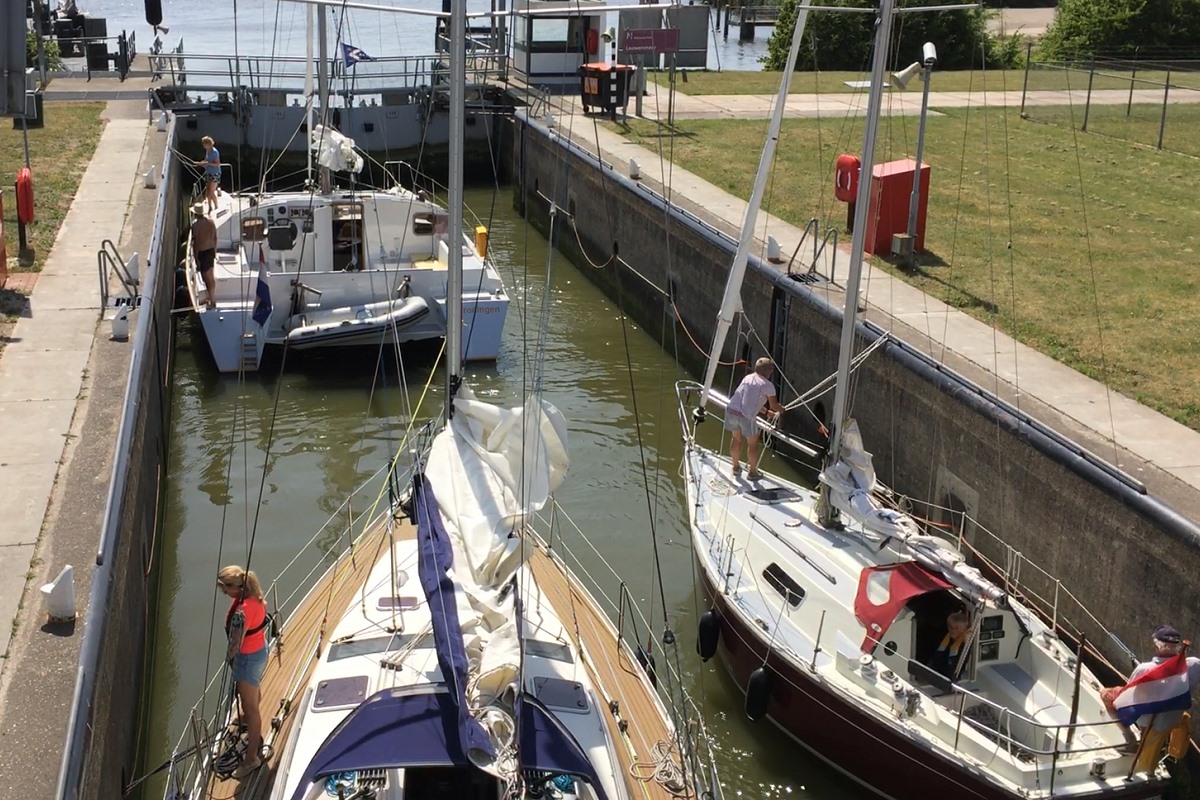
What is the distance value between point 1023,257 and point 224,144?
19.2 metres

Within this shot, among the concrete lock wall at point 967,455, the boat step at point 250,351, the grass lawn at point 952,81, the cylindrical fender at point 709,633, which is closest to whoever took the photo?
the concrete lock wall at point 967,455

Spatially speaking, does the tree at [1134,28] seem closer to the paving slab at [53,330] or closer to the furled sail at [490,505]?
the paving slab at [53,330]

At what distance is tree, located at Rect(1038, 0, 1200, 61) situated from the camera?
39812 mm

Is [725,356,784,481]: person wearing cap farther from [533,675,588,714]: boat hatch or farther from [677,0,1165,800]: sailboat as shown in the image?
[533,675,588,714]: boat hatch

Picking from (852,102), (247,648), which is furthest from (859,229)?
(852,102)

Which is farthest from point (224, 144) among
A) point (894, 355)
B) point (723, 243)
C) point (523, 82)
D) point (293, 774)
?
point (293, 774)

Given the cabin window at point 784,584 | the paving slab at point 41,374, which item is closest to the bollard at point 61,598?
the paving slab at point 41,374

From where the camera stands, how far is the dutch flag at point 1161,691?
8484 millimetres

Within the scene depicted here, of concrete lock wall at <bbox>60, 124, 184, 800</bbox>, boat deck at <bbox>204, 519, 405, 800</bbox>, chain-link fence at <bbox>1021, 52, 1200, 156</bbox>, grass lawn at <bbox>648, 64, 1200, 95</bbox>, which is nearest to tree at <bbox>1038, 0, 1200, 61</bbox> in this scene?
chain-link fence at <bbox>1021, 52, 1200, 156</bbox>

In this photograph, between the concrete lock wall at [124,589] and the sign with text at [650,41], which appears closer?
the concrete lock wall at [124,589]

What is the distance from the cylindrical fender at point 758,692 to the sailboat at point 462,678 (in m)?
1.19

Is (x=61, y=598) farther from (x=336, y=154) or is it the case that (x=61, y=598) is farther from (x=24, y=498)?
(x=336, y=154)

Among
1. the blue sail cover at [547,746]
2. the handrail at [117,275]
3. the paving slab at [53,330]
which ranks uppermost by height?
the handrail at [117,275]

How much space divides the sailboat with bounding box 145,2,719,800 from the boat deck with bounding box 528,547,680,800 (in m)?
0.02
